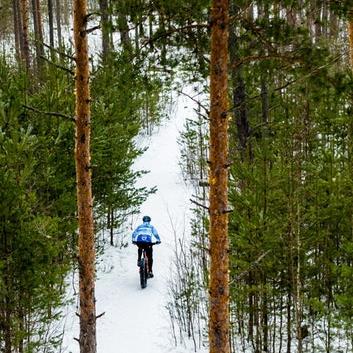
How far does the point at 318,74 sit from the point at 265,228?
13.4 feet

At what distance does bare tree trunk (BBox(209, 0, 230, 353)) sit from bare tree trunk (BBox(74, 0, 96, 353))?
8.10ft

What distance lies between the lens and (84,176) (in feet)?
25.2

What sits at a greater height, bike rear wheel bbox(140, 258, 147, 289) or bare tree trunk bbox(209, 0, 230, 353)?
bare tree trunk bbox(209, 0, 230, 353)

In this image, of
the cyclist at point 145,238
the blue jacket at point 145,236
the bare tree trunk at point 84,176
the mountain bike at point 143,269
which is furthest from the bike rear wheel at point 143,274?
the bare tree trunk at point 84,176

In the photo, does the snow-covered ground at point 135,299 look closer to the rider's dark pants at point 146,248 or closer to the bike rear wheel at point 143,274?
the bike rear wheel at point 143,274

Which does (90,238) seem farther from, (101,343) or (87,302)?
(101,343)

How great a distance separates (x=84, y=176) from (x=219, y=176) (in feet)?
8.63

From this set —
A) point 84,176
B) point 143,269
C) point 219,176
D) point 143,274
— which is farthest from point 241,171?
point 143,274

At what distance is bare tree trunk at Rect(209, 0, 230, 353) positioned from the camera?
5.71 meters

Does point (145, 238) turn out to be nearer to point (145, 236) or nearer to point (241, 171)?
point (145, 236)

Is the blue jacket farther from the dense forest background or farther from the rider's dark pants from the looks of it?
the dense forest background

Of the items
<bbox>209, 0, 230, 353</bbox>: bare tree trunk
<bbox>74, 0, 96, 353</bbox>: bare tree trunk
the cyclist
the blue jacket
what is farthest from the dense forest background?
the blue jacket

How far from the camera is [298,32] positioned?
5898 millimetres

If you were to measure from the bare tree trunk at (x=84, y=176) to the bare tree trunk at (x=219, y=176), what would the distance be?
247cm
